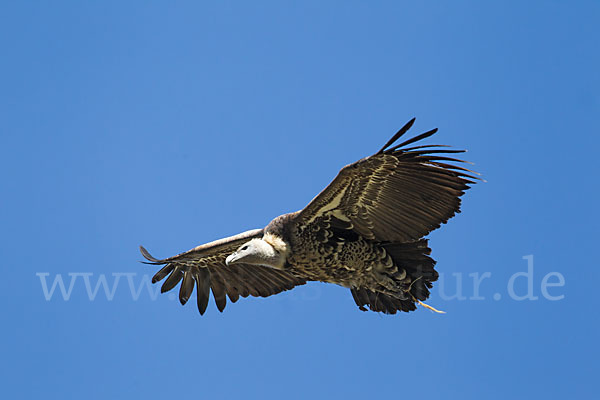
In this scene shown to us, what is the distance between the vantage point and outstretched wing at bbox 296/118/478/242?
10.1 meters

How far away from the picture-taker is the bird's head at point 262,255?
11062 mm

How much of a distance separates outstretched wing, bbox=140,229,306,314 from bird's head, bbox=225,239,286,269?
121 centimetres

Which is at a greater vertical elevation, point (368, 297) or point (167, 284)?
point (167, 284)

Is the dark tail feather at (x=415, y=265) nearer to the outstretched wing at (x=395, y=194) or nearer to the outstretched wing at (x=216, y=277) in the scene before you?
the outstretched wing at (x=395, y=194)

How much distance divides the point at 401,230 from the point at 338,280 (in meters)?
1.32

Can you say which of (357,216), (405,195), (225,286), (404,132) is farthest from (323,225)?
(225,286)

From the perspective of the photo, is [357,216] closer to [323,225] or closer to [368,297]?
[323,225]

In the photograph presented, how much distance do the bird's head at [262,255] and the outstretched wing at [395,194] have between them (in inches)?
21.4

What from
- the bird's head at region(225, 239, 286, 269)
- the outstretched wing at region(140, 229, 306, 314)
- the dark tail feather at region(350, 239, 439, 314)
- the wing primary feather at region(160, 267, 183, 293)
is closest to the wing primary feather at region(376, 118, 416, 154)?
the dark tail feather at region(350, 239, 439, 314)

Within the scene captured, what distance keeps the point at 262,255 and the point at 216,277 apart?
2341 mm

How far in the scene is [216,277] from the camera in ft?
43.2

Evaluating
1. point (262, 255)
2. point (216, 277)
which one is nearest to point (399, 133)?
point (262, 255)

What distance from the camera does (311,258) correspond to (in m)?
11.2

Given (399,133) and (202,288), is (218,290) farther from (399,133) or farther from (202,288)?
(399,133)
